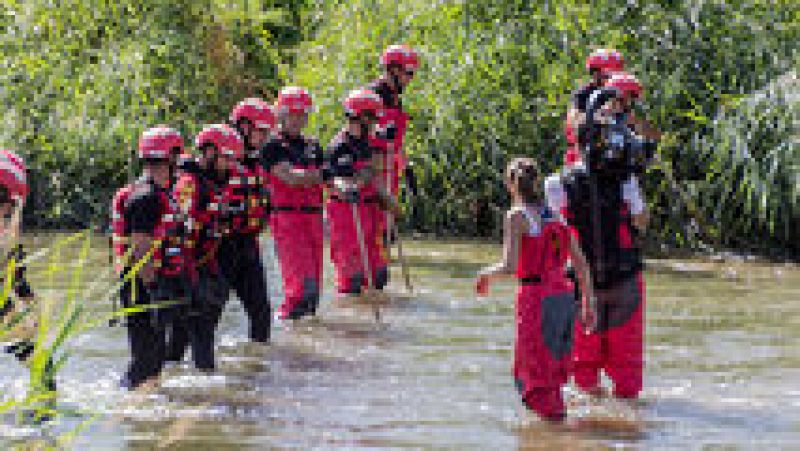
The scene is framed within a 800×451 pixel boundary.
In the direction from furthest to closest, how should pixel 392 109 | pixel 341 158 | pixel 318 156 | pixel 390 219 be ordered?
pixel 390 219 < pixel 392 109 < pixel 341 158 < pixel 318 156

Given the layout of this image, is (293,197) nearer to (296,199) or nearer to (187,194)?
(296,199)

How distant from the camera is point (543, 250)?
785 cm

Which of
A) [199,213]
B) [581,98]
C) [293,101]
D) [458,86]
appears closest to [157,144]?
[199,213]

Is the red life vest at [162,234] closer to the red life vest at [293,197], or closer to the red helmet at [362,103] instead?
the red life vest at [293,197]

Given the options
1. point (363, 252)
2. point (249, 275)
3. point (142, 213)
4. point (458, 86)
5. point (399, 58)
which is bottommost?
point (249, 275)

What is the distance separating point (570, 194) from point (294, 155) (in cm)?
308

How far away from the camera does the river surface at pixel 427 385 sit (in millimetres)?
8148

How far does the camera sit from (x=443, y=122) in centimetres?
1683

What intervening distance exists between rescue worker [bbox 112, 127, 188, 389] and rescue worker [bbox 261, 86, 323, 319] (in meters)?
1.91

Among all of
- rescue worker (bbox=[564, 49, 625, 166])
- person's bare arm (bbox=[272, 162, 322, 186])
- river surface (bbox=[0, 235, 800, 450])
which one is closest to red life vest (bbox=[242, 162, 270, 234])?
river surface (bbox=[0, 235, 800, 450])

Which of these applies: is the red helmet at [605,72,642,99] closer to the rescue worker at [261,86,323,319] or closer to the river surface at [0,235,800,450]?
the river surface at [0,235,800,450]

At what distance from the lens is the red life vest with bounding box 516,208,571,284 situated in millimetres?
7824

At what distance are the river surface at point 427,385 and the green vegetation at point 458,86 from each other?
255 centimetres

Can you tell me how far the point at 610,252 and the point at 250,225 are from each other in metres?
2.37
